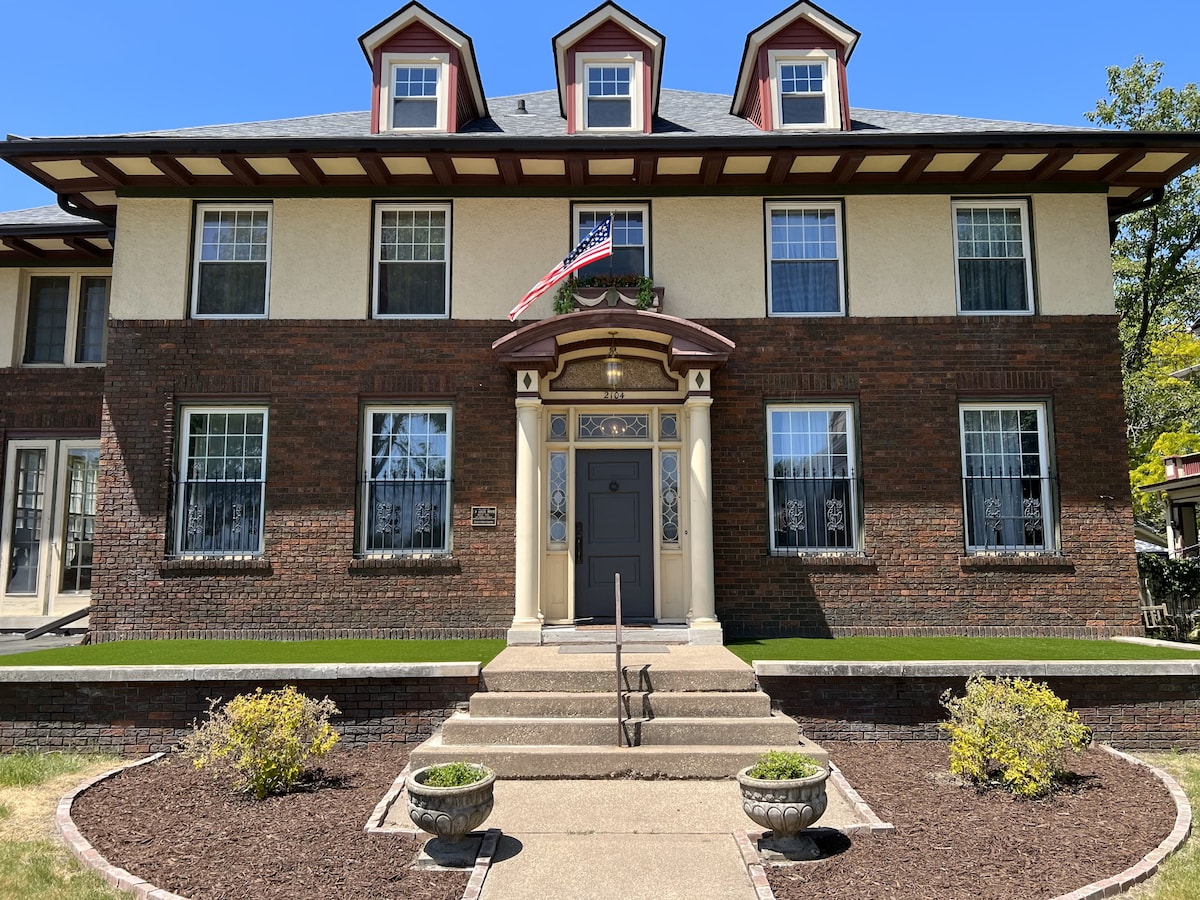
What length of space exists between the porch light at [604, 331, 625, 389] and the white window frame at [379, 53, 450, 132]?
4.11 meters

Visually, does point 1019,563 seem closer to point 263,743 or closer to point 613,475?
point 613,475

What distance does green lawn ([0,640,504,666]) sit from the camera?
8.66m

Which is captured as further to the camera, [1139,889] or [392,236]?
[392,236]

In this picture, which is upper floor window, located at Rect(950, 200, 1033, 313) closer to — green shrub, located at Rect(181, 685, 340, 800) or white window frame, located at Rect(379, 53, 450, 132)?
white window frame, located at Rect(379, 53, 450, 132)

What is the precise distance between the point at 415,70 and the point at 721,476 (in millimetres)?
7289

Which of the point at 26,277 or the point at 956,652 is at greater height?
the point at 26,277

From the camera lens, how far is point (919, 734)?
26.9ft

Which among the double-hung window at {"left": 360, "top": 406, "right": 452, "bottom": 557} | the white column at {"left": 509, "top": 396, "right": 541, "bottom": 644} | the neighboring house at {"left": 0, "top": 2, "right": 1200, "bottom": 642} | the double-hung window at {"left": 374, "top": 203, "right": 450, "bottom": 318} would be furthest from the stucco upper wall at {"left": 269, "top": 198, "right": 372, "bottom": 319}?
the white column at {"left": 509, "top": 396, "right": 541, "bottom": 644}

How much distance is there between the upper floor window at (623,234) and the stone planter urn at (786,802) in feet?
25.1

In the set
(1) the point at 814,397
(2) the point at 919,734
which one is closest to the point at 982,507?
(1) the point at 814,397

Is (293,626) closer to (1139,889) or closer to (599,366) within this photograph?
(599,366)

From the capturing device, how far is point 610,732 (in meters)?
7.35

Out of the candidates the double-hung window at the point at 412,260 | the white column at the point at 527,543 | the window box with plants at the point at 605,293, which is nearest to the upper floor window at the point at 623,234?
the window box with plants at the point at 605,293

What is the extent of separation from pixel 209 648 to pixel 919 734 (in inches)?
306
